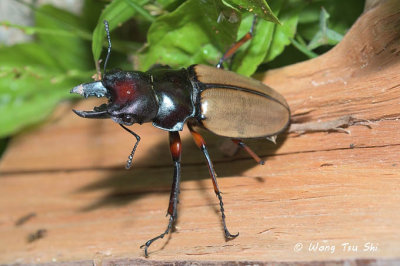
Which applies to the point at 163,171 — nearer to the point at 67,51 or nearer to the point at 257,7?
the point at 257,7

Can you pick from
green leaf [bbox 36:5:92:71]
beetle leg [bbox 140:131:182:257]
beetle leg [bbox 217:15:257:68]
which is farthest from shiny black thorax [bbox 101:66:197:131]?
green leaf [bbox 36:5:92:71]

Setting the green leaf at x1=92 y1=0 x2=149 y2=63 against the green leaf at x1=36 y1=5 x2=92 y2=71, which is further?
the green leaf at x1=36 y1=5 x2=92 y2=71

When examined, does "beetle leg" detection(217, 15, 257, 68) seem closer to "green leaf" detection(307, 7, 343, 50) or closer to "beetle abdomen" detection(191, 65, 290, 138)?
"beetle abdomen" detection(191, 65, 290, 138)

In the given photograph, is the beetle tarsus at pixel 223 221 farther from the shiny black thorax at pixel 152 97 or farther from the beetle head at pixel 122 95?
the beetle head at pixel 122 95

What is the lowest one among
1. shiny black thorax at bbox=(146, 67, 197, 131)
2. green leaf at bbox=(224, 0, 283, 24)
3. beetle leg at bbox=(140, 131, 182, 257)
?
beetle leg at bbox=(140, 131, 182, 257)

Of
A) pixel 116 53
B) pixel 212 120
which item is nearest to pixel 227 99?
pixel 212 120
